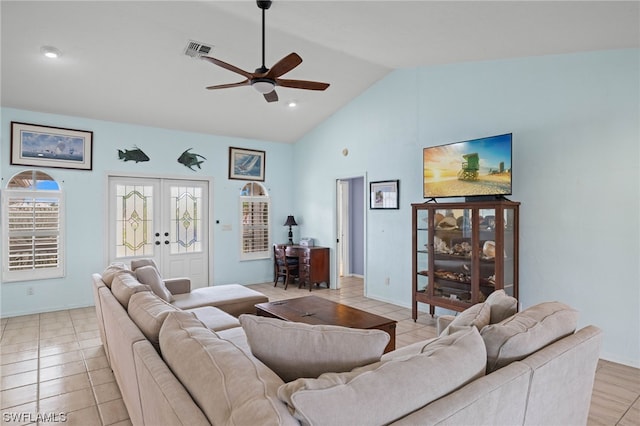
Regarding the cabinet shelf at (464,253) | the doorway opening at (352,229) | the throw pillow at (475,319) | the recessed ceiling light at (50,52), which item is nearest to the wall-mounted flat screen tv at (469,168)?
the cabinet shelf at (464,253)

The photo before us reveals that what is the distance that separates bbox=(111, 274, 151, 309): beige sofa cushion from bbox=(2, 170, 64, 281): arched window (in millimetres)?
2858

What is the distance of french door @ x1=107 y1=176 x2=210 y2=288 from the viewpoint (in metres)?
5.37

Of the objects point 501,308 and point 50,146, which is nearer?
point 501,308

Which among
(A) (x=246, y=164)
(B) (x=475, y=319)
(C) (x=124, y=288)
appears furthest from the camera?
(A) (x=246, y=164)

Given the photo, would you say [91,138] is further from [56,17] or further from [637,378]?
[637,378]

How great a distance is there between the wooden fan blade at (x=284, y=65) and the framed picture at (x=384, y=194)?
2701mm

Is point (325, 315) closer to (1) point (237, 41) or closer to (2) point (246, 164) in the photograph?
(1) point (237, 41)

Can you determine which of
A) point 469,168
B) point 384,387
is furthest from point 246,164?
point 384,387

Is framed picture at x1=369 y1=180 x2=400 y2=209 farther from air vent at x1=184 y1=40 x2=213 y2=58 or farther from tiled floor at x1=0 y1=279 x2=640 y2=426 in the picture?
air vent at x1=184 y1=40 x2=213 y2=58

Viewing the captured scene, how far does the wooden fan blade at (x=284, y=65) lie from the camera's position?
267cm

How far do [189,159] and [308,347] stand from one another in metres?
5.34

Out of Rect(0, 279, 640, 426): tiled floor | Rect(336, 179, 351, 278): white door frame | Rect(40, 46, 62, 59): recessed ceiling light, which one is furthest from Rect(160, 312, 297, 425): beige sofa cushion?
Rect(336, 179, 351, 278): white door frame

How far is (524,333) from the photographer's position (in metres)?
1.45

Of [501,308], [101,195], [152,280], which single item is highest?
[101,195]
